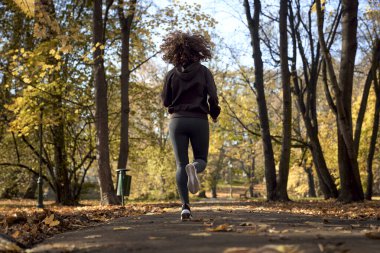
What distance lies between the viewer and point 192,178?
550 cm

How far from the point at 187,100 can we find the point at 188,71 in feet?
1.18

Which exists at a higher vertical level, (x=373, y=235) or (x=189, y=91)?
(x=189, y=91)

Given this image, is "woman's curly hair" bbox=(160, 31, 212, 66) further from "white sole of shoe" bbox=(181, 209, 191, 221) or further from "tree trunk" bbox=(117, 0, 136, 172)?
"tree trunk" bbox=(117, 0, 136, 172)

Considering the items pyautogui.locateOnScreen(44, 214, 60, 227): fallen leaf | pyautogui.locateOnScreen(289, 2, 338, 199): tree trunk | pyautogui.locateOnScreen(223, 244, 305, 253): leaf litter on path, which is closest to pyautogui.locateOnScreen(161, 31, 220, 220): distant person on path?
pyautogui.locateOnScreen(44, 214, 60, 227): fallen leaf

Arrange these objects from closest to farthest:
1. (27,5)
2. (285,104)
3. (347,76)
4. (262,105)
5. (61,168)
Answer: (27,5) < (347,76) < (285,104) < (262,105) < (61,168)

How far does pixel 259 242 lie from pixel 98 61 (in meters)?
11.2

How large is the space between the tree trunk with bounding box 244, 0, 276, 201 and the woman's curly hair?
10260mm

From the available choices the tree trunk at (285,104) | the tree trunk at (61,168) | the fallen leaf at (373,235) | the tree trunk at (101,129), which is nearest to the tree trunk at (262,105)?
the tree trunk at (285,104)

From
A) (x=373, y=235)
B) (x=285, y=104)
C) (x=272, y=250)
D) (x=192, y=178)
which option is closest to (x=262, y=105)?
(x=285, y=104)

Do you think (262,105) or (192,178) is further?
(262,105)

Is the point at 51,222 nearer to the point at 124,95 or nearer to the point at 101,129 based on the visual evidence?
the point at 101,129

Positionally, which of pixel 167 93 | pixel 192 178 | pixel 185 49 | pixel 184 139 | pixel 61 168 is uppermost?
pixel 185 49

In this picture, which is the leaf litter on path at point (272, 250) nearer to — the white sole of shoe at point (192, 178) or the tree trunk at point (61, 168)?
the white sole of shoe at point (192, 178)

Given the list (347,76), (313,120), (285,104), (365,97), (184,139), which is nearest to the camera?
(184,139)
